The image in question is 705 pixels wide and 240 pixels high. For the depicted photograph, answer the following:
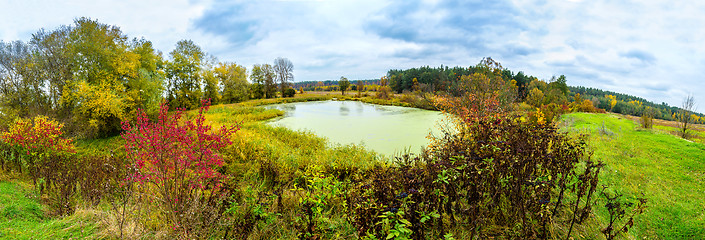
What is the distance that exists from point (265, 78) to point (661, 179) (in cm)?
4253

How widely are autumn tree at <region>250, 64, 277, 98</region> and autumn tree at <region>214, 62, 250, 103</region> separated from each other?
6463 mm

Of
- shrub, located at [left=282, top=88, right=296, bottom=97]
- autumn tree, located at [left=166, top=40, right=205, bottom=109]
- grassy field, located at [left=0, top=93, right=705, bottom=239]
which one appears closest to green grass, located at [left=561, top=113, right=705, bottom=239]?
grassy field, located at [left=0, top=93, right=705, bottom=239]

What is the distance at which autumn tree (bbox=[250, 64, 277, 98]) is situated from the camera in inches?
1607

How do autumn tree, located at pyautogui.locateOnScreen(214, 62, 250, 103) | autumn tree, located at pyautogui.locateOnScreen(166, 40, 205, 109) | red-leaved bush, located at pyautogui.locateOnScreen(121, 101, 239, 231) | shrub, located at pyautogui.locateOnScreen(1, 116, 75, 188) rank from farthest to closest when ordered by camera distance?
autumn tree, located at pyautogui.locateOnScreen(214, 62, 250, 103)
autumn tree, located at pyautogui.locateOnScreen(166, 40, 205, 109)
shrub, located at pyautogui.locateOnScreen(1, 116, 75, 188)
red-leaved bush, located at pyautogui.locateOnScreen(121, 101, 239, 231)

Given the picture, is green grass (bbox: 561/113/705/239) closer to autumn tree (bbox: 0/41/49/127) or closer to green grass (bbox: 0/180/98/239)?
green grass (bbox: 0/180/98/239)

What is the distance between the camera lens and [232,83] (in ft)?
105

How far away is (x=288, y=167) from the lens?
6062 mm

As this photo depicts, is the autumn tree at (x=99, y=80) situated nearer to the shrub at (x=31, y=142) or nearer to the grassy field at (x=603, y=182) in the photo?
the shrub at (x=31, y=142)

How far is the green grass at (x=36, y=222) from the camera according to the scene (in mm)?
2795

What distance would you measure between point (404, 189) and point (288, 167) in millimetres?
3755

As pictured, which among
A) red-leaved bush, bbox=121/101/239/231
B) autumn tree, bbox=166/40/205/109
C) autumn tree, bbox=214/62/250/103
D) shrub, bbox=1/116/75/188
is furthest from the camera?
autumn tree, bbox=214/62/250/103

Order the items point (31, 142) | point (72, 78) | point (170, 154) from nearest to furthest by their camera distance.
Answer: point (170, 154), point (31, 142), point (72, 78)

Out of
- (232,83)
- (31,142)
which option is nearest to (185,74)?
(232,83)

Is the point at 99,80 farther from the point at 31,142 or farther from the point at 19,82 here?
the point at 31,142
